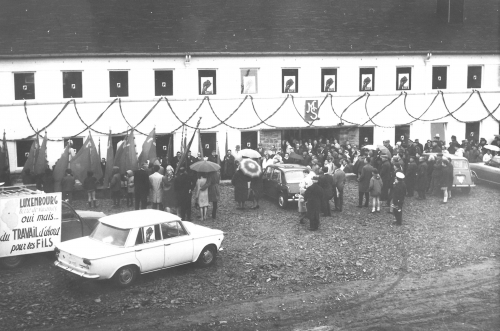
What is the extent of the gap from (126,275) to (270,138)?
1937 centimetres

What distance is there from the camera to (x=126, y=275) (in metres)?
14.1

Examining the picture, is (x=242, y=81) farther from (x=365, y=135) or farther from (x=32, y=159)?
(x=32, y=159)

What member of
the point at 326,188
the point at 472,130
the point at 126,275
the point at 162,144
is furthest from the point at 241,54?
the point at 126,275

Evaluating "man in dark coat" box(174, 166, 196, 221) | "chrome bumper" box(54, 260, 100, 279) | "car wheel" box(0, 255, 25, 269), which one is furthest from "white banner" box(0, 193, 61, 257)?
"man in dark coat" box(174, 166, 196, 221)

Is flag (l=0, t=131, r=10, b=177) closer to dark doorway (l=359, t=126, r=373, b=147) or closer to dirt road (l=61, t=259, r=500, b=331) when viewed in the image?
dirt road (l=61, t=259, r=500, b=331)

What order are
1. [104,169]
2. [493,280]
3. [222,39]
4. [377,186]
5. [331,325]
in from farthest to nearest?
[222,39], [104,169], [377,186], [493,280], [331,325]

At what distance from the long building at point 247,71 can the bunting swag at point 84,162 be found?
5.05 m

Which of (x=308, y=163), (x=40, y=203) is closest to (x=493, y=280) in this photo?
(x=40, y=203)

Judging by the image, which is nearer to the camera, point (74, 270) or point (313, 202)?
point (74, 270)

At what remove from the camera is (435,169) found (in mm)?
23609

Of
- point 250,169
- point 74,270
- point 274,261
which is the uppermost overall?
point 250,169

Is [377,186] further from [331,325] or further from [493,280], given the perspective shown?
[331,325]

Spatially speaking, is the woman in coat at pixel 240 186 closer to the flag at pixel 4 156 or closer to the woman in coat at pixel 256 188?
the woman in coat at pixel 256 188

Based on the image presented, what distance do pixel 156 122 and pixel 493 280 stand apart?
19111 millimetres
